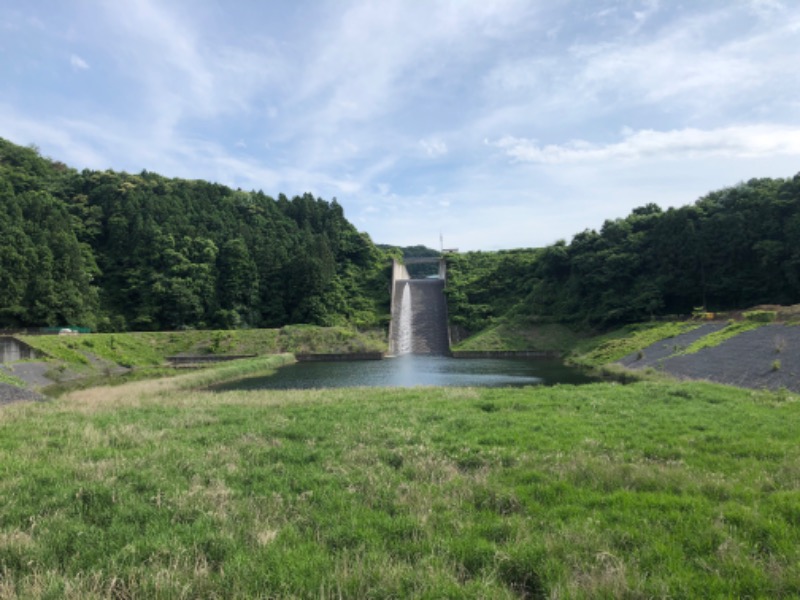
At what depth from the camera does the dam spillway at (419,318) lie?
51188 mm

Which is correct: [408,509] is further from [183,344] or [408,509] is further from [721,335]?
[183,344]

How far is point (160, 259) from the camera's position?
5647cm

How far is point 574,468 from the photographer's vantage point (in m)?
6.43

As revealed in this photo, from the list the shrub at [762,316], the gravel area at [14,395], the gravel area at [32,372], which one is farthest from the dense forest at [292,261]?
the gravel area at [14,395]

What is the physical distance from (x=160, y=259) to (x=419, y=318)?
1252 inches

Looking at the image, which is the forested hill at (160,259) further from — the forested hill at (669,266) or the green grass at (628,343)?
the green grass at (628,343)

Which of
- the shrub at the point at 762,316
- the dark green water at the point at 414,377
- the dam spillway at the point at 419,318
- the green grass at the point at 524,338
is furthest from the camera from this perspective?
the dam spillway at the point at 419,318

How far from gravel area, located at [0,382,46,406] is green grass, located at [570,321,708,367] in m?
30.2

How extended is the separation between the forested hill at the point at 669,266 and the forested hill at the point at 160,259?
60.7ft

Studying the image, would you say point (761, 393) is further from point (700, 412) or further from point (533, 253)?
point (533, 253)

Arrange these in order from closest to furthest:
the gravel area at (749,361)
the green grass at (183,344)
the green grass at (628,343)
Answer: the gravel area at (749,361) < the green grass at (628,343) < the green grass at (183,344)

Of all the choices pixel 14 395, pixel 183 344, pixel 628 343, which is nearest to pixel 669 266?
pixel 628 343

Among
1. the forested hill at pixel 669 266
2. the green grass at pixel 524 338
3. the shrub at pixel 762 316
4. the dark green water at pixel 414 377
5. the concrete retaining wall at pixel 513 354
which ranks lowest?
the concrete retaining wall at pixel 513 354

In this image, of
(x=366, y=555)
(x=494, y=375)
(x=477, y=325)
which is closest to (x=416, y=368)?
(x=494, y=375)
